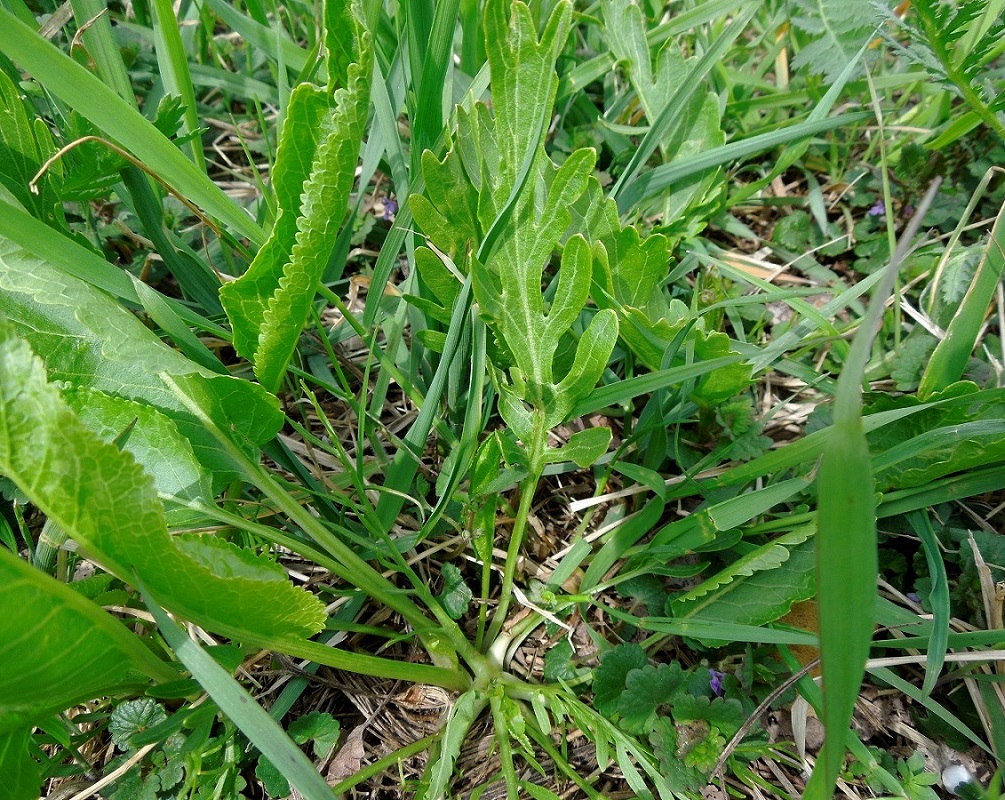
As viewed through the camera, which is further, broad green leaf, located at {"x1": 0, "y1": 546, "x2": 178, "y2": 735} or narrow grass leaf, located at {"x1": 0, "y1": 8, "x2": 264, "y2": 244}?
narrow grass leaf, located at {"x1": 0, "y1": 8, "x2": 264, "y2": 244}

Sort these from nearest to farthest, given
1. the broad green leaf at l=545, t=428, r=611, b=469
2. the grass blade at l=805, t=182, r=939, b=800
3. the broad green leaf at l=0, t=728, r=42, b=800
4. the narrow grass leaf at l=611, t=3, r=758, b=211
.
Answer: the grass blade at l=805, t=182, r=939, b=800
the broad green leaf at l=0, t=728, r=42, b=800
the broad green leaf at l=545, t=428, r=611, b=469
the narrow grass leaf at l=611, t=3, r=758, b=211

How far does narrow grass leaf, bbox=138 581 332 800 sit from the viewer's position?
0.92 meters

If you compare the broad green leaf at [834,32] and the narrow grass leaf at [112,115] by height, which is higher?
the narrow grass leaf at [112,115]

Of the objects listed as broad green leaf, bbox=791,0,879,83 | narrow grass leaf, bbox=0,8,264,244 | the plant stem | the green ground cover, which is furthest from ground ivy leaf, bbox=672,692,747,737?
broad green leaf, bbox=791,0,879,83

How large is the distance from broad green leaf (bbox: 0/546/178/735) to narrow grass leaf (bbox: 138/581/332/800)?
3.0 inches

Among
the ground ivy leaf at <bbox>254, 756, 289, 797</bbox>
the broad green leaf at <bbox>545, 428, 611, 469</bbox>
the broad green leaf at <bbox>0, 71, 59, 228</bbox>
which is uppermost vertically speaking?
the broad green leaf at <bbox>0, 71, 59, 228</bbox>

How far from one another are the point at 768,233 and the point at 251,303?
4.90 ft

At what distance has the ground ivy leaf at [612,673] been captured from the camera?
1.30 m

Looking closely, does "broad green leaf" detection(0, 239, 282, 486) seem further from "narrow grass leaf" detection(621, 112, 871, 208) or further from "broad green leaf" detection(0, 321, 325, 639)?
"narrow grass leaf" detection(621, 112, 871, 208)

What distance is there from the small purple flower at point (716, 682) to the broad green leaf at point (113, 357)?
36.7 inches

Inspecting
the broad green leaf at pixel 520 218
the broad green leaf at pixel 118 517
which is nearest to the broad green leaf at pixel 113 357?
the broad green leaf at pixel 118 517

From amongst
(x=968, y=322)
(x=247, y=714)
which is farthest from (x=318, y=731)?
(x=968, y=322)

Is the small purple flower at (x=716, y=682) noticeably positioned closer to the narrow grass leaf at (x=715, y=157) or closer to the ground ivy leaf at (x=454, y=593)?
the ground ivy leaf at (x=454, y=593)

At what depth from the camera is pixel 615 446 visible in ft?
5.42
